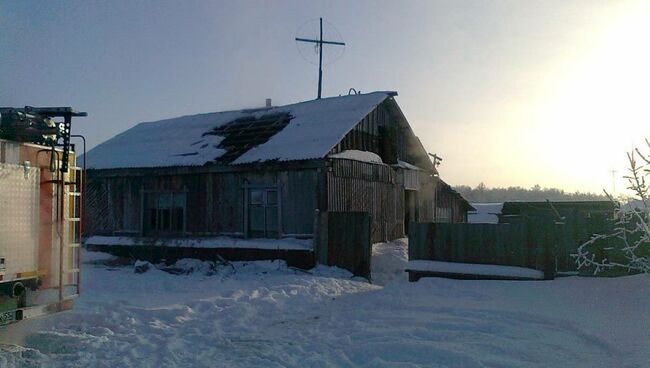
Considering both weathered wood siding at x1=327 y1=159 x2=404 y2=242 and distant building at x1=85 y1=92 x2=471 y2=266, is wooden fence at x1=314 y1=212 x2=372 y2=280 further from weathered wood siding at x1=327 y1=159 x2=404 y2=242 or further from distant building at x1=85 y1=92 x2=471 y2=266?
weathered wood siding at x1=327 y1=159 x2=404 y2=242

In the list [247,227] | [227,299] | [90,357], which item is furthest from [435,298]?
[247,227]

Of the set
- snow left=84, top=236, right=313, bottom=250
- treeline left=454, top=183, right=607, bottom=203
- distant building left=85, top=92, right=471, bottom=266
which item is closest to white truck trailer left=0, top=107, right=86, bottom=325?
snow left=84, top=236, right=313, bottom=250

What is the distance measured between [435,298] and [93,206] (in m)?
16.6

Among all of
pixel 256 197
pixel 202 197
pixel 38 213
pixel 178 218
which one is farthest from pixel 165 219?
pixel 38 213

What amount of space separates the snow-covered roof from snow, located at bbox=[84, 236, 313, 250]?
2549 millimetres

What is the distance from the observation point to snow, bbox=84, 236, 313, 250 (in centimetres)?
1789

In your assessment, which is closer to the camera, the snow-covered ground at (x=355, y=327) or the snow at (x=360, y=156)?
the snow-covered ground at (x=355, y=327)

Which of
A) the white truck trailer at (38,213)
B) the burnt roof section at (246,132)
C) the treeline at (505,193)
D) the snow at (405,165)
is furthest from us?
the treeline at (505,193)

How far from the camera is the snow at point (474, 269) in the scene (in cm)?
1308

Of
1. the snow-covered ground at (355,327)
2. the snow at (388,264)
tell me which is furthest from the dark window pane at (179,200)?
the snow at (388,264)

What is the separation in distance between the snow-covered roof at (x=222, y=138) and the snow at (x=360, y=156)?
574 mm

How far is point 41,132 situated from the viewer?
8.36 metres

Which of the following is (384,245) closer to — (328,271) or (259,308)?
(328,271)

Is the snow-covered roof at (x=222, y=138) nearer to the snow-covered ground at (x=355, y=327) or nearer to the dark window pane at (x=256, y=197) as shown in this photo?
the dark window pane at (x=256, y=197)
